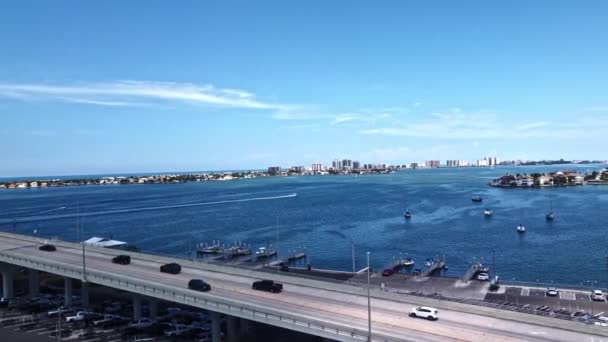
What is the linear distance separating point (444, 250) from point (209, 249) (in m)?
34.6

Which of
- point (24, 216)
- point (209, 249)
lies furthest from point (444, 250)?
point (24, 216)

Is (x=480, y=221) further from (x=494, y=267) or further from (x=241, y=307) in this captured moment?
(x=241, y=307)

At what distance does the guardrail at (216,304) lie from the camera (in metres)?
20.4

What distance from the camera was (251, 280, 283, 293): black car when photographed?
28.2m

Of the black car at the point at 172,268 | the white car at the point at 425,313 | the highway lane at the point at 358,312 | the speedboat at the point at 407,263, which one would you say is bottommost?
the speedboat at the point at 407,263

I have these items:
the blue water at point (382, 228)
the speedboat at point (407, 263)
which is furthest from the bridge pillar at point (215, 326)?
the speedboat at point (407, 263)

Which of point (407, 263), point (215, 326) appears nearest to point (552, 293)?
point (407, 263)

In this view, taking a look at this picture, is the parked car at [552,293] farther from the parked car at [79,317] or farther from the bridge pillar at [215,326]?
the parked car at [79,317]

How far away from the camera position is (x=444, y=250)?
222 ft

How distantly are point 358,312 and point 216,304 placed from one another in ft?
25.1

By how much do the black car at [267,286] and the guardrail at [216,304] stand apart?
10.0ft

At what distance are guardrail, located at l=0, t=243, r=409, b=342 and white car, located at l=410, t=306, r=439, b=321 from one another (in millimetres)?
4146

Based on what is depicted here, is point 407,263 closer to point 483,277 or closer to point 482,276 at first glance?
point 482,276

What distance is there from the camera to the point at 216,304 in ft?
83.7
